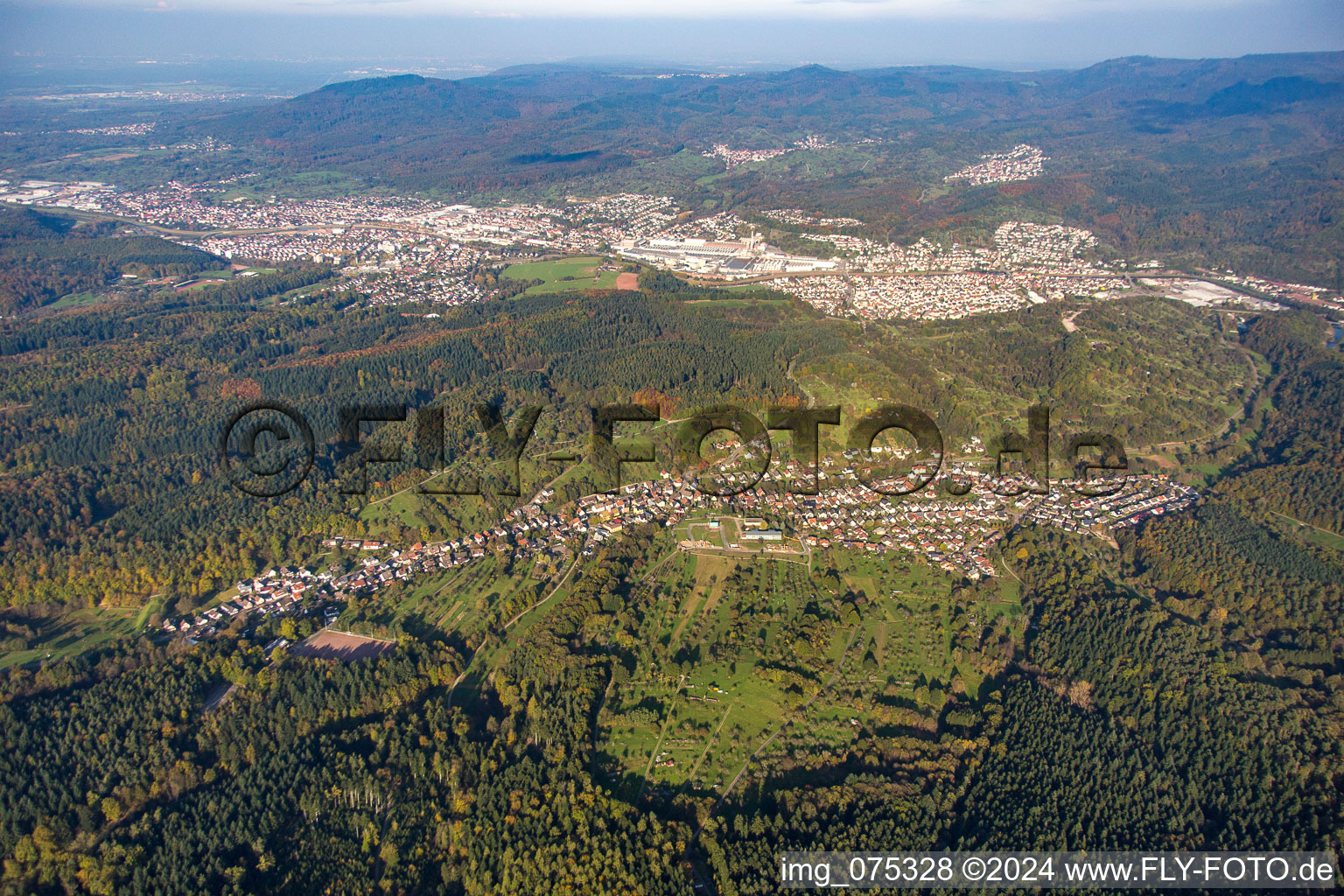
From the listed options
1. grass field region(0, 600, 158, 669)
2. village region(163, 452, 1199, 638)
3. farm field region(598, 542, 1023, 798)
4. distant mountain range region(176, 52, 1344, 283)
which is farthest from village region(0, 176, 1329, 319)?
grass field region(0, 600, 158, 669)

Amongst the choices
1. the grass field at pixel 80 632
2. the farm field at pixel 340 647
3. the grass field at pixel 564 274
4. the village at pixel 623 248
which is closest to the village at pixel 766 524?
the farm field at pixel 340 647

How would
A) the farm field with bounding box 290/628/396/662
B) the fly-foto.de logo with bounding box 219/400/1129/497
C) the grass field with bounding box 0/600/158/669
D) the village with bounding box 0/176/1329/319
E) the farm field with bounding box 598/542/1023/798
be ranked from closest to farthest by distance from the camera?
1. the farm field with bounding box 598/542/1023/798
2. the farm field with bounding box 290/628/396/662
3. the grass field with bounding box 0/600/158/669
4. the fly-foto.de logo with bounding box 219/400/1129/497
5. the village with bounding box 0/176/1329/319

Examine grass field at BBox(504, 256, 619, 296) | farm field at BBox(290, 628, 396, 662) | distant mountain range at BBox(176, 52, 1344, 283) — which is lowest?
farm field at BBox(290, 628, 396, 662)

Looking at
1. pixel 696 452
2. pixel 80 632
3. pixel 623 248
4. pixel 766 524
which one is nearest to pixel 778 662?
pixel 766 524

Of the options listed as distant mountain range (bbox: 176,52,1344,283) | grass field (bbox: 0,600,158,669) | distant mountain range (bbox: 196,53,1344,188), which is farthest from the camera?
distant mountain range (bbox: 196,53,1344,188)

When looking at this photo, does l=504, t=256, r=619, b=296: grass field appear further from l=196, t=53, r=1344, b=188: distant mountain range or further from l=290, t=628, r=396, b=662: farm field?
l=290, t=628, r=396, b=662: farm field

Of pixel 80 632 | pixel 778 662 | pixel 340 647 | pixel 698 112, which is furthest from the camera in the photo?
pixel 698 112

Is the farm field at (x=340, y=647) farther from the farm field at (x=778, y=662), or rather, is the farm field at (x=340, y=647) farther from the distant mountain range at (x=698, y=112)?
the distant mountain range at (x=698, y=112)

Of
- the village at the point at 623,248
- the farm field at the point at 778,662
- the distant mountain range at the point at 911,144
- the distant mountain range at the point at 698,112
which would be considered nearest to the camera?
the farm field at the point at 778,662

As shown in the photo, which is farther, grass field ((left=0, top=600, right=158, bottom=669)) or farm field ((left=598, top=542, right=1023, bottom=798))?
grass field ((left=0, top=600, right=158, bottom=669))

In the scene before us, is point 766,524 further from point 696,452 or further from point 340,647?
point 340,647

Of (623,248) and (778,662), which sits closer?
(778,662)

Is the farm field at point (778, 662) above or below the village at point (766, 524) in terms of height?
below
